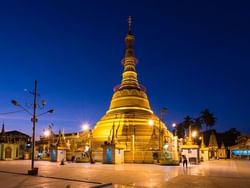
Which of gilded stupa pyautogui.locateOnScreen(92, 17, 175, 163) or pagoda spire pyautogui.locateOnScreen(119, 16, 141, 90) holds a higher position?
pagoda spire pyautogui.locateOnScreen(119, 16, 141, 90)

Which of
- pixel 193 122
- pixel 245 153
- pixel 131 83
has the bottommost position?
pixel 245 153

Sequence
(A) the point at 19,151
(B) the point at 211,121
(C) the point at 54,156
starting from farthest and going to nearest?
(B) the point at 211,121 < (A) the point at 19,151 < (C) the point at 54,156

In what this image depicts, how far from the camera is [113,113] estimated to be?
2274 inches

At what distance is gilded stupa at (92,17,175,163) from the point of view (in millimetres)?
46219

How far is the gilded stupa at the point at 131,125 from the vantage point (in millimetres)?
46219

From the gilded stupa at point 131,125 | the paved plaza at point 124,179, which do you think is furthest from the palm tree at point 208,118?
the paved plaza at point 124,179

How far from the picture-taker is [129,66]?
62562 millimetres

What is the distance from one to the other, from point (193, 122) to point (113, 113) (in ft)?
177

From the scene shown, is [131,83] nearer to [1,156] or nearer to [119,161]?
[119,161]

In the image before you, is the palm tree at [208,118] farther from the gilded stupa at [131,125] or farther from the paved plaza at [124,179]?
the paved plaza at [124,179]

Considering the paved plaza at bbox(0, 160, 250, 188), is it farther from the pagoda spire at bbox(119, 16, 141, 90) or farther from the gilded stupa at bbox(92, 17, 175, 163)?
the pagoda spire at bbox(119, 16, 141, 90)

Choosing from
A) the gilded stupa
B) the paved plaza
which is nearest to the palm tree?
the gilded stupa

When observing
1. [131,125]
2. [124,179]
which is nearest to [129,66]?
[131,125]

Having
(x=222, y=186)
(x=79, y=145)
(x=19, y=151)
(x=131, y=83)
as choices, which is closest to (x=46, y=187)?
(x=222, y=186)
